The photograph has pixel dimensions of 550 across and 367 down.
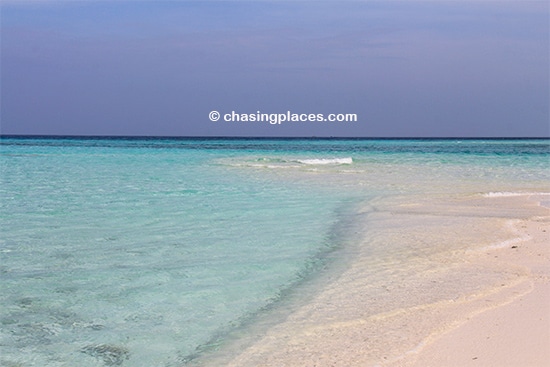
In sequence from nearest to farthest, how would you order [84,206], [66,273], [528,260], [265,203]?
[66,273] → [528,260] → [84,206] → [265,203]

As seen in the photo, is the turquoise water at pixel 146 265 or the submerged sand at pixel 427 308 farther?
the turquoise water at pixel 146 265

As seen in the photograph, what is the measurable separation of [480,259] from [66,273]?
10.3ft

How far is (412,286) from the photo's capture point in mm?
4109

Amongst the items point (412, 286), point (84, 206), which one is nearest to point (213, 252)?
point (412, 286)

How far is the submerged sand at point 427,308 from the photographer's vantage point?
2.88 meters

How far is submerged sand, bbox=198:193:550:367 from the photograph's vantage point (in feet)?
9.46

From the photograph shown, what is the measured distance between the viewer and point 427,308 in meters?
3.62

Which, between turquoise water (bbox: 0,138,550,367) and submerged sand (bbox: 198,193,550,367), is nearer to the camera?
submerged sand (bbox: 198,193,550,367)

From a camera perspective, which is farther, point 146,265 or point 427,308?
point 146,265

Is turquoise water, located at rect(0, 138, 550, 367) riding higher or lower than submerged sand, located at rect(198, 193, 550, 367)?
higher

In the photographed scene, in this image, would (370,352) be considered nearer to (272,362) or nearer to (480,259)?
(272,362)

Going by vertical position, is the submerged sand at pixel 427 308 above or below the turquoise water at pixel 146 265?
below

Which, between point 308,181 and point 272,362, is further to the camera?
point 308,181

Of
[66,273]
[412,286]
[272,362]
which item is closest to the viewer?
[272,362]
